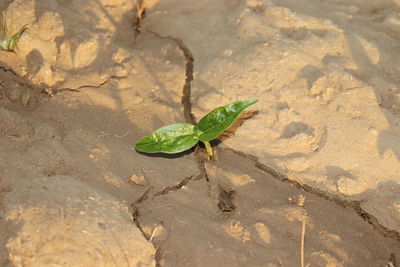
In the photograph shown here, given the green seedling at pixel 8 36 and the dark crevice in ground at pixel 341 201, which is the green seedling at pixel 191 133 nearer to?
the dark crevice in ground at pixel 341 201

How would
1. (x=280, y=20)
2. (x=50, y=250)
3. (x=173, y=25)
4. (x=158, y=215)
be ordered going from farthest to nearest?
(x=173, y=25)
(x=280, y=20)
(x=158, y=215)
(x=50, y=250)

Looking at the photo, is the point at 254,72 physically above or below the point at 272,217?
above

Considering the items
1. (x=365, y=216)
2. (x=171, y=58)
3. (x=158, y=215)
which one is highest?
(x=171, y=58)

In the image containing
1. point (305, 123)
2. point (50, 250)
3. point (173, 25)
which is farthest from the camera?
point (173, 25)

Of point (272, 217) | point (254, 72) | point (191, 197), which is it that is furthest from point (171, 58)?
point (272, 217)

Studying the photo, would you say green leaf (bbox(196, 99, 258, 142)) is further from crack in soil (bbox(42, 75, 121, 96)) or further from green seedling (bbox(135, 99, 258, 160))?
crack in soil (bbox(42, 75, 121, 96))

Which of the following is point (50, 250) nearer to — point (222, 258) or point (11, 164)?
point (11, 164)

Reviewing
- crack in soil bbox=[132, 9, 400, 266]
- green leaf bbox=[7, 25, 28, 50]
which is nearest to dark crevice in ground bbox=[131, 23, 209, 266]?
crack in soil bbox=[132, 9, 400, 266]

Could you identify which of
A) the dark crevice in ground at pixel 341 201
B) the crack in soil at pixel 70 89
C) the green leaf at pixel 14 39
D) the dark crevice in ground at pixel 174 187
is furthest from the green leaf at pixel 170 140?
Answer: the green leaf at pixel 14 39
